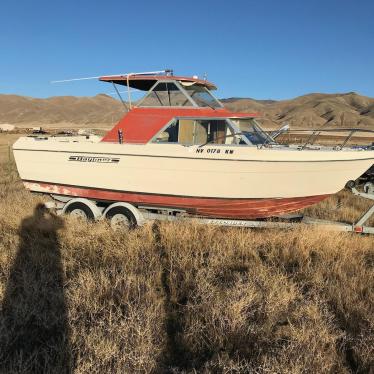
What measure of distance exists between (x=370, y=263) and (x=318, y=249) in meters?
0.64

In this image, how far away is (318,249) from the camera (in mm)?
4969

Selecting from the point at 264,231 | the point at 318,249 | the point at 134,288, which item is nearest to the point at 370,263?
the point at 318,249

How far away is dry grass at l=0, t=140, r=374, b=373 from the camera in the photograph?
2779 mm

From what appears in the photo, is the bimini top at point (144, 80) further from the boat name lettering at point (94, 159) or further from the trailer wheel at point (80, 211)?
the trailer wheel at point (80, 211)

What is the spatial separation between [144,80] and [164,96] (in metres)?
0.52

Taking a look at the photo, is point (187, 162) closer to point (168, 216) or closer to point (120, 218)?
point (168, 216)

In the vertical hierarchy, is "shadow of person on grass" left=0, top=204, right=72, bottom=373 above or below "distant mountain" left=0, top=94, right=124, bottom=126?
below

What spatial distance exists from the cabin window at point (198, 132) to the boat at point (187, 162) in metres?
0.02

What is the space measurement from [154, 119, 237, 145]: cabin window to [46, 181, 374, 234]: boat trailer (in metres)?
1.21

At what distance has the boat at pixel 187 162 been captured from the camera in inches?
221

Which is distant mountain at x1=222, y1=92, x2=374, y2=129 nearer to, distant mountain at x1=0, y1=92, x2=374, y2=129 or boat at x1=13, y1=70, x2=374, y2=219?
distant mountain at x1=0, y1=92, x2=374, y2=129

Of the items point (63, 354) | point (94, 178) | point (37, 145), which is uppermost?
point (37, 145)

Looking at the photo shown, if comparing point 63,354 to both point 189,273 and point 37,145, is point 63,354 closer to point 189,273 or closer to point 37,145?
point 189,273

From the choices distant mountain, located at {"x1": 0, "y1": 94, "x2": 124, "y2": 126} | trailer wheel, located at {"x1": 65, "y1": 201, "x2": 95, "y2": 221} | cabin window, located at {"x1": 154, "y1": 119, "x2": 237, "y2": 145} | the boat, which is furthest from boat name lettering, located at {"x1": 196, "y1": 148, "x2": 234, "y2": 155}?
distant mountain, located at {"x1": 0, "y1": 94, "x2": 124, "y2": 126}
